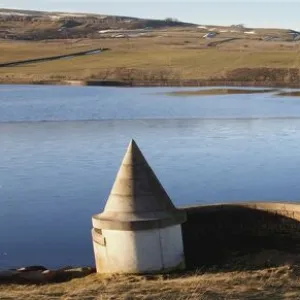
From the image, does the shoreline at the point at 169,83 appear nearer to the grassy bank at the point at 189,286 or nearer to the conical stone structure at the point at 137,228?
the conical stone structure at the point at 137,228

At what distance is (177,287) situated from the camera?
35.3ft

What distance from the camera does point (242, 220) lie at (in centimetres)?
1470

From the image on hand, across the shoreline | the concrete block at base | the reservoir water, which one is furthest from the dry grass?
the shoreline

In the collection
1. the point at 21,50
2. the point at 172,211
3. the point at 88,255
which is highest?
the point at 21,50

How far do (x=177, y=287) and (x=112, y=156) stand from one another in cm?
1615

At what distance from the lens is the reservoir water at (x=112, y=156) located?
1745 centimetres

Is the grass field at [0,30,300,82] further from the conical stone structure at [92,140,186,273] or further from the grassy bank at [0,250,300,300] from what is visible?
the grassy bank at [0,250,300,300]

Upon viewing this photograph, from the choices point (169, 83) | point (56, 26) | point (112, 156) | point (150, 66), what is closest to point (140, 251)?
point (112, 156)

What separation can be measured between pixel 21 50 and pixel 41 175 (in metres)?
75.1

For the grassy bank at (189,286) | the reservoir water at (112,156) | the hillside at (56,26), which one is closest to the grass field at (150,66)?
the reservoir water at (112,156)

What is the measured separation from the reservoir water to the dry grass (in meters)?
3.22

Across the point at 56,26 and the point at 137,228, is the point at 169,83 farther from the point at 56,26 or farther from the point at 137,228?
the point at 56,26

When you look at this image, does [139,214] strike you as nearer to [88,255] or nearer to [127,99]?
[88,255]

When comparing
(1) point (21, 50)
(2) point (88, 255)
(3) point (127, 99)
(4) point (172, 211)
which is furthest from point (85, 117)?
(1) point (21, 50)
